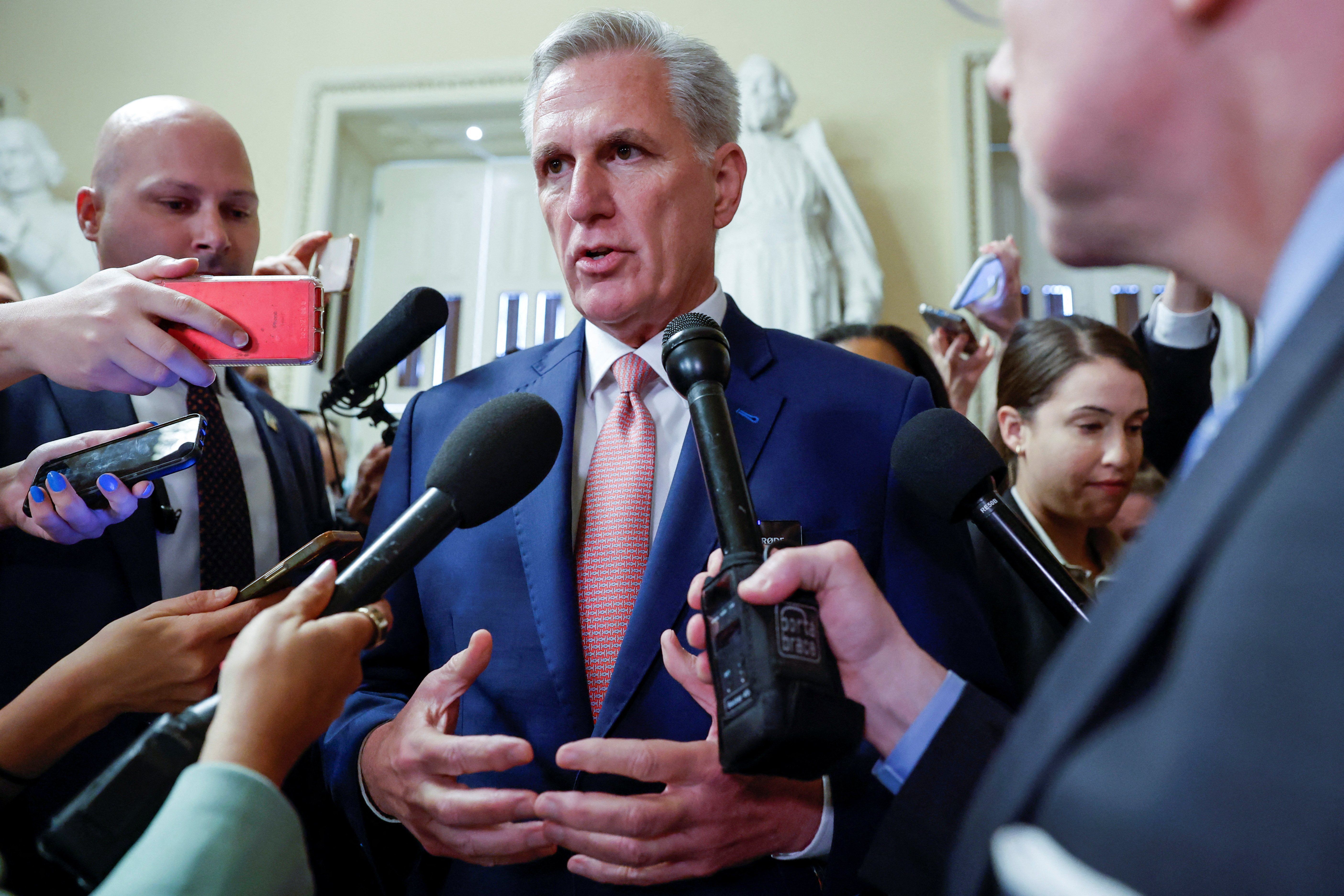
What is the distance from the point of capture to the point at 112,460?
1.23 m

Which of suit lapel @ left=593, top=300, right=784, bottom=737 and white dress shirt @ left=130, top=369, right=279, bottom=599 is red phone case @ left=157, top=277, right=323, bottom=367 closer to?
white dress shirt @ left=130, top=369, right=279, bottom=599

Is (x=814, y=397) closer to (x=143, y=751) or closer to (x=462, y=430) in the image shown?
(x=462, y=430)

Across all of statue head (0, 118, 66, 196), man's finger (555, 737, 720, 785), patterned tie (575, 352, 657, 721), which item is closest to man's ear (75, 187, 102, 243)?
patterned tie (575, 352, 657, 721)

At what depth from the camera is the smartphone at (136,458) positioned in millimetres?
1192

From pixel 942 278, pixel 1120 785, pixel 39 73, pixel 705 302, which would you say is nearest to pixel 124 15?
pixel 39 73

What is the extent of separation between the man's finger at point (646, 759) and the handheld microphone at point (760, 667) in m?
0.24

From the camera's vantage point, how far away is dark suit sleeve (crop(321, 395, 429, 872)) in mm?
1317

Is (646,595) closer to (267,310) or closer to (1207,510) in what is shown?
(267,310)

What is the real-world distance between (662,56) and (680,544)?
80cm

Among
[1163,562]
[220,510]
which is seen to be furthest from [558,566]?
[1163,562]

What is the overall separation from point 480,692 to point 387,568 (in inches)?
21.1

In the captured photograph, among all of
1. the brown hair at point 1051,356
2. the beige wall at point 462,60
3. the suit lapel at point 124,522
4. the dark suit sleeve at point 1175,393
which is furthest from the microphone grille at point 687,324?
the beige wall at point 462,60

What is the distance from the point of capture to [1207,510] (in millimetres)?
505

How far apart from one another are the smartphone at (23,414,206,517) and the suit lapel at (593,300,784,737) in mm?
583
